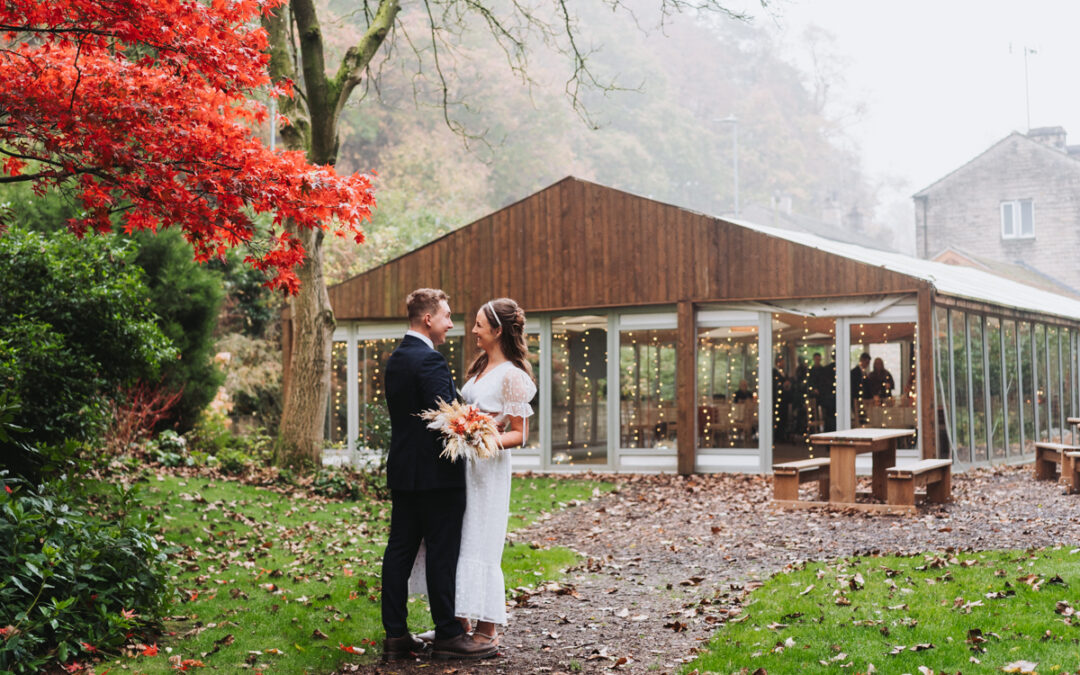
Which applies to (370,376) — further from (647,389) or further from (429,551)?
(429,551)

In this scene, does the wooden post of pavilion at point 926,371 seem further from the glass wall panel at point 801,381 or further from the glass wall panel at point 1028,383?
the glass wall panel at point 1028,383

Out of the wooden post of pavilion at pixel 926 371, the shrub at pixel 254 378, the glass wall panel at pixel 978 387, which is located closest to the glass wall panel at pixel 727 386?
the wooden post of pavilion at pixel 926 371

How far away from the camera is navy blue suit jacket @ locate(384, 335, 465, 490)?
505cm

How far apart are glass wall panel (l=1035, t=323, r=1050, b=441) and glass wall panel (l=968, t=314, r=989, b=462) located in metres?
2.79

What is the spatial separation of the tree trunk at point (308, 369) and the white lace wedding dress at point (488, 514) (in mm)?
7018

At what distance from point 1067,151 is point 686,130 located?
15270 millimetres

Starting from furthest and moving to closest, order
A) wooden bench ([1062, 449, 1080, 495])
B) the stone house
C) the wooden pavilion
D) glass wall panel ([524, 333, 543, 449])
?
the stone house, glass wall panel ([524, 333, 543, 449]), the wooden pavilion, wooden bench ([1062, 449, 1080, 495])

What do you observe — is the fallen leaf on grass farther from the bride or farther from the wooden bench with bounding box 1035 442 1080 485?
the wooden bench with bounding box 1035 442 1080 485

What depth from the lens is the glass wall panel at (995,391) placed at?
15.2 meters

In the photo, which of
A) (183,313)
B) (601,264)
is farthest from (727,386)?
(183,313)

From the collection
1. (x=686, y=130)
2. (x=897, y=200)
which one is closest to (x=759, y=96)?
(x=686, y=130)

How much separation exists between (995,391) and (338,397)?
1057 centimetres

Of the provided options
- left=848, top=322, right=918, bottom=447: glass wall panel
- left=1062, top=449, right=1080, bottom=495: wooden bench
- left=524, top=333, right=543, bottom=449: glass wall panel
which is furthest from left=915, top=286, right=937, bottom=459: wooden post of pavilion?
left=524, top=333, right=543, bottom=449: glass wall panel

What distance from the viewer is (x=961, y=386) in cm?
1430
